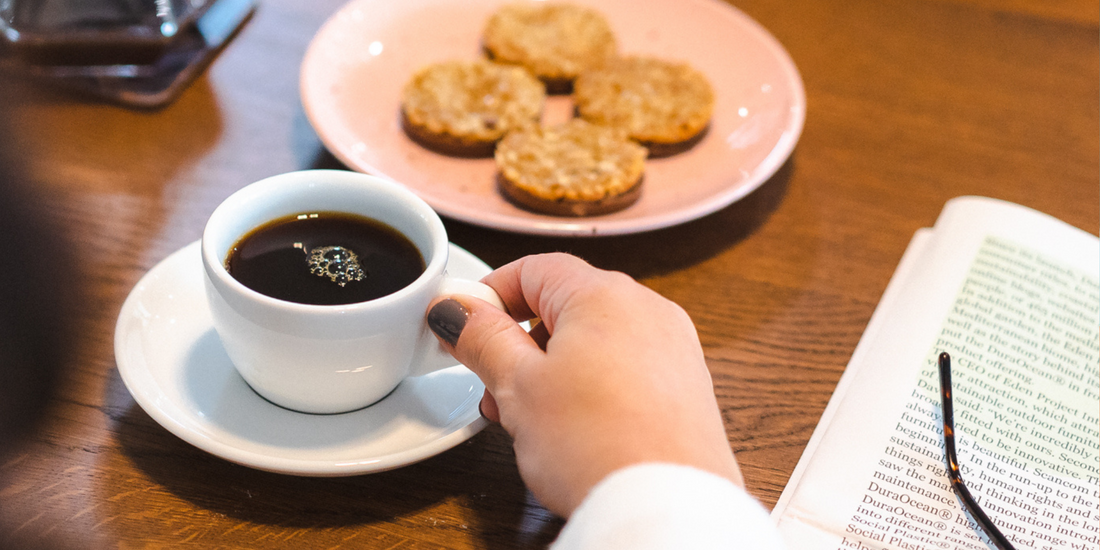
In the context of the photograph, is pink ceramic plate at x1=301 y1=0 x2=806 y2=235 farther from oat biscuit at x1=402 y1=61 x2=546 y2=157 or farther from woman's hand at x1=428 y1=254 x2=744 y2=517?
woman's hand at x1=428 y1=254 x2=744 y2=517

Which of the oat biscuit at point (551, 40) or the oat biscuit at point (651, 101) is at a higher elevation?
the oat biscuit at point (551, 40)

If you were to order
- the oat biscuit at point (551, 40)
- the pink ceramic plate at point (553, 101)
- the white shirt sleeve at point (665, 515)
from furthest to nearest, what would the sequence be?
1. the oat biscuit at point (551, 40)
2. the pink ceramic plate at point (553, 101)
3. the white shirt sleeve at point (665, 515)

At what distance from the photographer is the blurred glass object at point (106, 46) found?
1.11 meters

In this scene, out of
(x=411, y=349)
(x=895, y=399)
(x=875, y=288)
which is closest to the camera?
(x=411, y=349)

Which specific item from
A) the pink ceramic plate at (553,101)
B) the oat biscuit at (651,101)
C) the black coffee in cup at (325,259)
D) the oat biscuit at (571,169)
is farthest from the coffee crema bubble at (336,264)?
the oat biscuit at (651,101)

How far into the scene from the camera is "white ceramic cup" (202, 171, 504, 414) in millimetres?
561

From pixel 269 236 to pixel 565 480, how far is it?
325 mm

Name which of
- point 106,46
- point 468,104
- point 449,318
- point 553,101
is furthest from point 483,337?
point 106,46

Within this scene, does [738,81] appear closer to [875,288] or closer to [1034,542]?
[875,288]

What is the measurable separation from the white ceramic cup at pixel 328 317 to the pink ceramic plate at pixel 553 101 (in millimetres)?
203

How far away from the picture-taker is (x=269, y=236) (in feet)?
2.12

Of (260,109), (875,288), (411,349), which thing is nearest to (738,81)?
(875,288)

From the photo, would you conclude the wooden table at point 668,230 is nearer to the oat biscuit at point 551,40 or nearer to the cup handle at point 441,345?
the cup handle at point 441,345

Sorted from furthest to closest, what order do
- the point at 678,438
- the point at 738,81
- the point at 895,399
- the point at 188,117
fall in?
1. the point at 738,81
2. the point at 188,117
3. the point at 895,399
4. the point at 678,438
